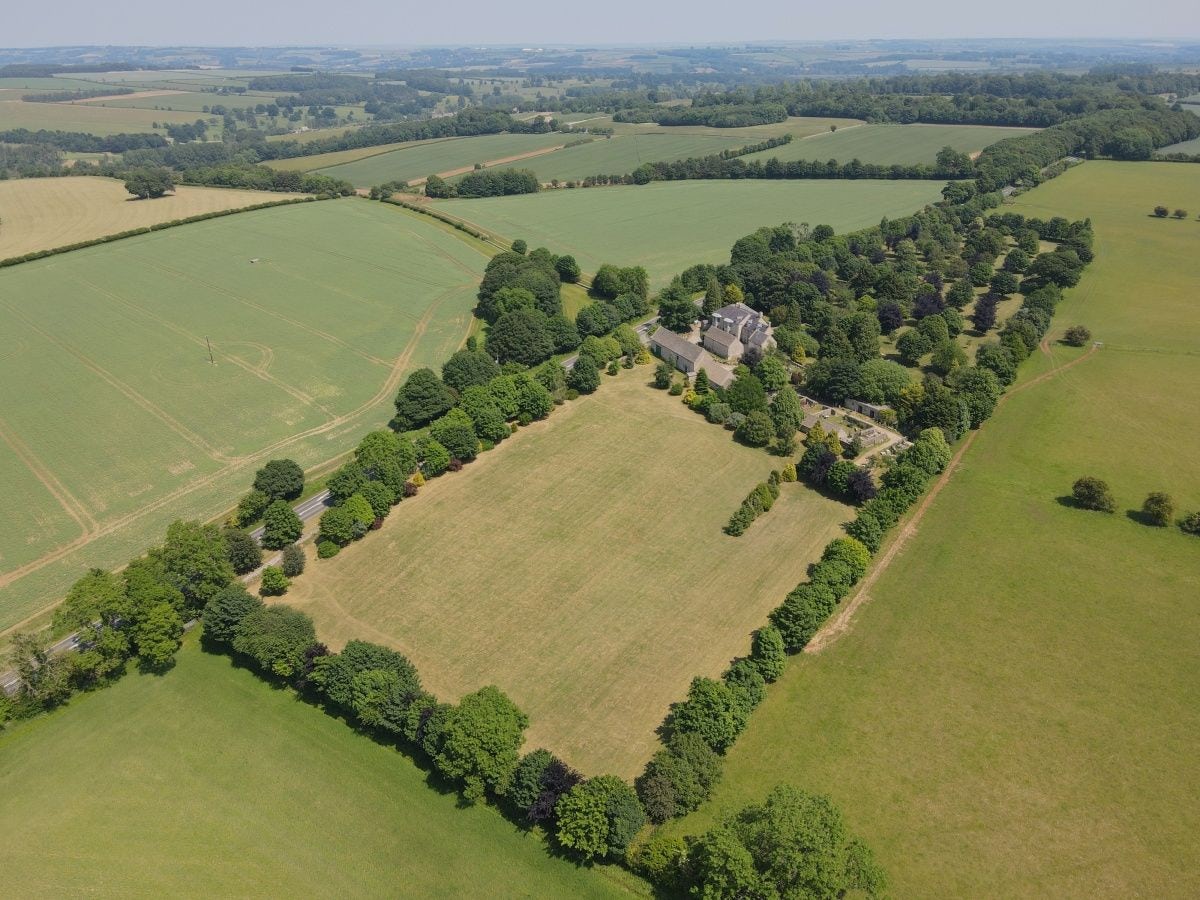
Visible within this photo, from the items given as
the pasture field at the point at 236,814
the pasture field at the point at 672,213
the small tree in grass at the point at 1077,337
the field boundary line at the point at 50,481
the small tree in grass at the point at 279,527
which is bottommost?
the pasture field at the point at 236,814

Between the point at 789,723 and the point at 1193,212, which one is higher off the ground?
the point at 1193,212

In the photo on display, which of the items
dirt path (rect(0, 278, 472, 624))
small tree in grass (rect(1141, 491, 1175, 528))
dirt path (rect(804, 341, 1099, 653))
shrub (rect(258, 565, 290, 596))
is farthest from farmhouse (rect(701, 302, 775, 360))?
shrub (rect(258, 565, 290, 596))

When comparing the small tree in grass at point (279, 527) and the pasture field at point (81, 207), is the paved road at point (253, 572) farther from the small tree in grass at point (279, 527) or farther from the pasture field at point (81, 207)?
the pasture field at point (81, 207)

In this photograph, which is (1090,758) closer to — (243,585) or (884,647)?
(884,647)

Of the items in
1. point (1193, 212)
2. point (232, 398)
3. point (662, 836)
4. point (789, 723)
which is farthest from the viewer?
point (1193, 212)

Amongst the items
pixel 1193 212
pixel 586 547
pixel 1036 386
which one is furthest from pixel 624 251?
pixel 1193 212

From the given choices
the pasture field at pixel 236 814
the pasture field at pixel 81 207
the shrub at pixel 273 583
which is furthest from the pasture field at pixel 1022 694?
the pasture field at pixel 81 207

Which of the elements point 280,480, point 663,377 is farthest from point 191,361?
point 663,377
